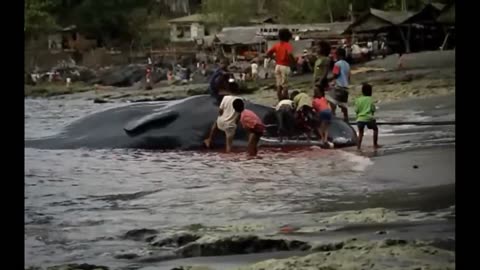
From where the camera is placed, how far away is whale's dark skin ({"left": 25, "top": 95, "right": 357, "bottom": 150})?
12.9 ft

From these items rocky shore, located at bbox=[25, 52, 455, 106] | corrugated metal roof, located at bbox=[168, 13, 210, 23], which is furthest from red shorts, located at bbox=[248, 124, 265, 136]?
corrugated metal roof, located at bbox=[168, 13, 210, 23]

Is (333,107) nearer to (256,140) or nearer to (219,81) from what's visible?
(256,140)

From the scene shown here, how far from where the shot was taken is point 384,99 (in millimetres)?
3988

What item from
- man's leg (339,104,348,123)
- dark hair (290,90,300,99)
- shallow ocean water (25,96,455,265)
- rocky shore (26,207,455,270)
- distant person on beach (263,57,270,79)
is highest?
distant person on beach (263,57,270,79)

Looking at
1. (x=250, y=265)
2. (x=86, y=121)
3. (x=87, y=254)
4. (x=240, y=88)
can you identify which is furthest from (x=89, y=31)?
(x=250, y=265)

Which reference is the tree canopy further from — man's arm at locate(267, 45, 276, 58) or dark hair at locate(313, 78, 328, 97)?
dark hair at locate(313, 78, 328, 97)

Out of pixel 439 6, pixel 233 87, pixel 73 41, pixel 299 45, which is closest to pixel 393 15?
pixel 439 6

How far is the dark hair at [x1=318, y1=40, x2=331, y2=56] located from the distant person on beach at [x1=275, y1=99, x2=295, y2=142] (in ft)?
0.86

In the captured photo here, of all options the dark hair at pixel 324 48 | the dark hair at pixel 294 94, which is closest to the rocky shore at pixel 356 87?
the dark hair at pixel 294 94

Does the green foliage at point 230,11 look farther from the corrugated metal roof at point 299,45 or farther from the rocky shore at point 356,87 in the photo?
the rocky shore at point 356,87

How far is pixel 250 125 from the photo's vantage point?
12.8ft

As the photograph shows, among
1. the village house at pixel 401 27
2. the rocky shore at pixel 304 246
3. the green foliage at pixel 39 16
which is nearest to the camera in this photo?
the rocky shore at pixel 304 246

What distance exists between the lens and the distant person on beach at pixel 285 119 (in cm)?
393
